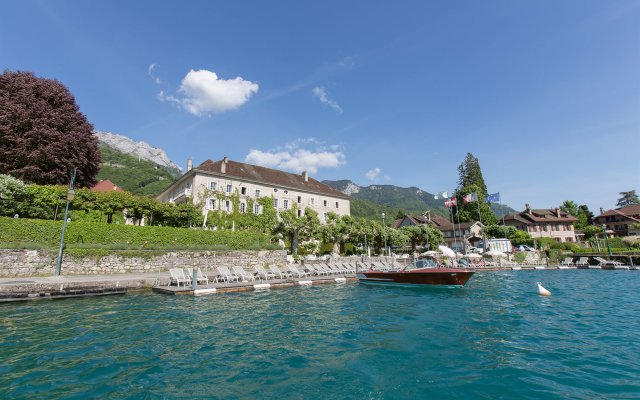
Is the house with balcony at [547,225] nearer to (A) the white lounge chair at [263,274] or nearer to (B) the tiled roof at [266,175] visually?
(B) the tiled roof at [266,175]

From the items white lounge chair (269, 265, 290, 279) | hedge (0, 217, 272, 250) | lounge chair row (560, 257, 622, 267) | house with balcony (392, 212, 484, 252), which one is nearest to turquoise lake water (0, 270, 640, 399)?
white lounge chair (269, 265, 290, 279)

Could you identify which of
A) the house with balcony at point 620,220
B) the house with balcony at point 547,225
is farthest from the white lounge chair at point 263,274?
the house with balcony at point 620,220

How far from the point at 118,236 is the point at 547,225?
7450cm

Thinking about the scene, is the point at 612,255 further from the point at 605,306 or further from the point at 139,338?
the point at 139,338

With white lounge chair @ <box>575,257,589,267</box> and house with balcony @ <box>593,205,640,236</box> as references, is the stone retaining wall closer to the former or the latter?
white lounge chair @ <box>575,257,589,267</box>

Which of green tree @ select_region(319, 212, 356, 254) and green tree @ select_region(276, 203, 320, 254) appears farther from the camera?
green tree @ select_region(319, 212, 356, 254)

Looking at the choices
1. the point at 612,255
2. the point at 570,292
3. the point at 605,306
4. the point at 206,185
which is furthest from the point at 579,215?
the point at 206,185

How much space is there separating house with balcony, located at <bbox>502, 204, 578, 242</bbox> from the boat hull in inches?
2067

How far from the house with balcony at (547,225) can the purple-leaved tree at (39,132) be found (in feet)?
233

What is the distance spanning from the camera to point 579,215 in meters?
73.4

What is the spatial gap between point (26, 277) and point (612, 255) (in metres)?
60.2

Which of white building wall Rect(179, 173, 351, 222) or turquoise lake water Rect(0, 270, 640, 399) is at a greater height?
white building wall Rect(179, 173, 351, 222)

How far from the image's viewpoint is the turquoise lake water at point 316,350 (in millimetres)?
5945

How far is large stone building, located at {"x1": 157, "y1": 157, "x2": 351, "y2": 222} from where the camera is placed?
38.2 meters
